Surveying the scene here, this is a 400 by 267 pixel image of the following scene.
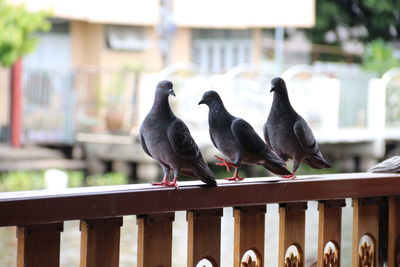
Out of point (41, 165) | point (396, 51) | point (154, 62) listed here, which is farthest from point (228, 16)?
point (396, 51)

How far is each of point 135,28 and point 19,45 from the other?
4.75m

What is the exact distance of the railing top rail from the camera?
1.79 meters

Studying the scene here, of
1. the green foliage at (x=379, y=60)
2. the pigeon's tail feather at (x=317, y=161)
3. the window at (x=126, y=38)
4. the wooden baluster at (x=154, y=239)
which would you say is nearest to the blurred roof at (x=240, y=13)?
the window at (x=126, y=38)

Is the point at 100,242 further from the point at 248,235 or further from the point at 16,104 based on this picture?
the point at 16,104

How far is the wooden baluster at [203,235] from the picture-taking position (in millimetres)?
2096

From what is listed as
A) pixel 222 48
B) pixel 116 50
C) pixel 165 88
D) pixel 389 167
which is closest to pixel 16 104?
pixel 116 50

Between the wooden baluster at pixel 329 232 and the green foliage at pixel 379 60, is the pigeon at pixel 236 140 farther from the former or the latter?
the green foliage at pixel 379 60

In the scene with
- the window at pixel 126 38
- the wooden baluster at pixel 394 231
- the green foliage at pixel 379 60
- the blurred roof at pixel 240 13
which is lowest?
the wooden baluster at pixel 394 231

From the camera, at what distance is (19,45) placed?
11.0 metres

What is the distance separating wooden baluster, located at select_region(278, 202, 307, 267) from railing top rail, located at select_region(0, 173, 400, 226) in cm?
4

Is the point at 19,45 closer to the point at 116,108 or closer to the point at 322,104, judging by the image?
the point at 116,108

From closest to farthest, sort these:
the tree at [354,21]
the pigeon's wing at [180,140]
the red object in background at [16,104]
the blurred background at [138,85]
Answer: the pigeon's wing at [180,140] → the blurred background at [138,85] → the red object in background at [16,104] → the tree at [354,21]

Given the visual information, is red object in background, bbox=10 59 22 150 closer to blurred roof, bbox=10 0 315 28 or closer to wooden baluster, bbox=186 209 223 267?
blurred roof, bbox=10 0 315 28

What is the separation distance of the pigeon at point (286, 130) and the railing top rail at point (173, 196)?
3.0 inches
